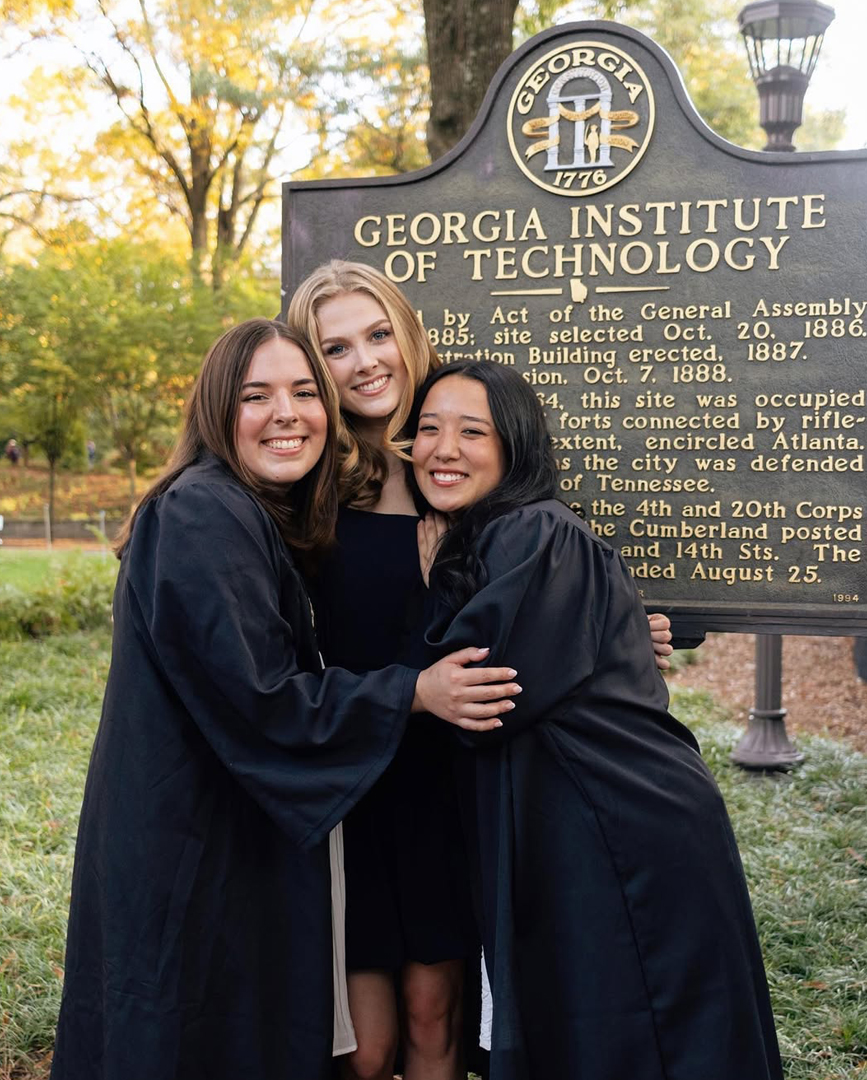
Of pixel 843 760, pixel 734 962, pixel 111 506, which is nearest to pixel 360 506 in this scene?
pixel 734 962

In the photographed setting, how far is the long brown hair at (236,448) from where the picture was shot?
9.06 ft

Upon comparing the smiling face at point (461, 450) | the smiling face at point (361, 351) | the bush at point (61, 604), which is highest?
the smiling face at point (361, 351)

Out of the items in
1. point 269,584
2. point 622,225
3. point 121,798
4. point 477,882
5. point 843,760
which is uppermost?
point 622,225

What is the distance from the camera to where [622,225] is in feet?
11.8

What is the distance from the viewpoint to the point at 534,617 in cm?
252

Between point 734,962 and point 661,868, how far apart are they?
0.28 metres

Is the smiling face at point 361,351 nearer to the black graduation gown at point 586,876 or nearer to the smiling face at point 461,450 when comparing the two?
the smiling face at point 461,450

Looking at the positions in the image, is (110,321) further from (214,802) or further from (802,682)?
(214,802)

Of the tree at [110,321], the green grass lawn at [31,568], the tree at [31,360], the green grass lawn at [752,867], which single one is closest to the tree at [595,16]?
the green grass lawn at [752,867]

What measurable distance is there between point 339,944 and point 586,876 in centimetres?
65

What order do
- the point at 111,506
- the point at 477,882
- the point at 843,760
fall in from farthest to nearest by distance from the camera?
the point at 111,506, the point at 843,760, the point at 477,882

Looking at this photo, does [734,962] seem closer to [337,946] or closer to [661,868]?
[661,868]

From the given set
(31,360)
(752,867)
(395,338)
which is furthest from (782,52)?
(31,360)

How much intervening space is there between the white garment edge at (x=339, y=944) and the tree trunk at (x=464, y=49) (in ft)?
11.7
